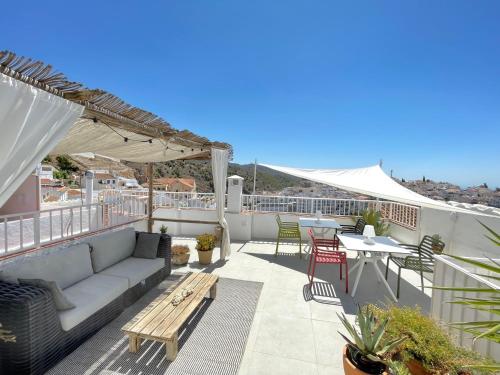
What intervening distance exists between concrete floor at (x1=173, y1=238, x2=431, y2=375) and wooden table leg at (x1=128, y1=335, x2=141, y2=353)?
1071 mm

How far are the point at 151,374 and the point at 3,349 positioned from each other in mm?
1218

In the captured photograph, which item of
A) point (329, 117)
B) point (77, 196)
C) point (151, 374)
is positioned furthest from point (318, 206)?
point (77, 196)

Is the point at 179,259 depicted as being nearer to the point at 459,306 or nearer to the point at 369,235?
the point at 369,235

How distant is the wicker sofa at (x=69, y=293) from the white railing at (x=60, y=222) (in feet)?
5.18

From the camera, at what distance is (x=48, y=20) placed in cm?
454

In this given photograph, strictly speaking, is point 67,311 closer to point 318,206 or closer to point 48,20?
point 48,20

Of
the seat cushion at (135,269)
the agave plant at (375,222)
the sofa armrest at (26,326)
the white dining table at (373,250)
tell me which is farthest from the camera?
the agave plant at (375,222)

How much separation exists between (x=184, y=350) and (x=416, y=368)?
6.79ft

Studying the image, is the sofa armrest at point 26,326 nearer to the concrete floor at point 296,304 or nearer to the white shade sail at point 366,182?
the concrete floor at point 296,304

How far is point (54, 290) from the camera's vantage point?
230 centimetres

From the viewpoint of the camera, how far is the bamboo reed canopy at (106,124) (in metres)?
1.60

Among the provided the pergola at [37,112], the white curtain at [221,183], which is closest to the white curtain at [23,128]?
the pergola at [37,112]

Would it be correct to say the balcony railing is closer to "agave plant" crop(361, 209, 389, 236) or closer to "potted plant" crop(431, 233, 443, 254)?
"agave plant" crop(361, 209, 389, 236)

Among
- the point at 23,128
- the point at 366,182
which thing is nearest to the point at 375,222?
the point at 366,182
